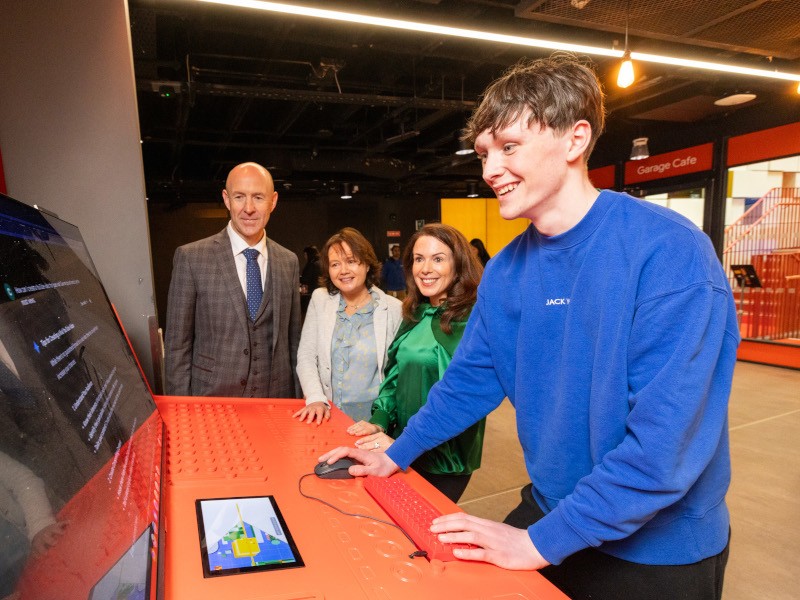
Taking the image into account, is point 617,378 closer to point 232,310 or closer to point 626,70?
point 232,310

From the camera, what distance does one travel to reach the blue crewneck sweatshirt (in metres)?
0.74

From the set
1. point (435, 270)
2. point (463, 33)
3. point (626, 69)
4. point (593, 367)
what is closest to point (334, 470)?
point (593, 367)

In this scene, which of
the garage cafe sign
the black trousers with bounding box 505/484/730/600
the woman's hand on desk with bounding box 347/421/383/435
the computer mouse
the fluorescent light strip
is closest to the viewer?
the black trousers with bounding box 505/484/730/600

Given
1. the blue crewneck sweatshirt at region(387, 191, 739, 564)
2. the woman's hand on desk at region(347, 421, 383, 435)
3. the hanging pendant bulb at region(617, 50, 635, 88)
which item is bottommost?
the woman's hand on desk at region(347, 421, 383, 435)

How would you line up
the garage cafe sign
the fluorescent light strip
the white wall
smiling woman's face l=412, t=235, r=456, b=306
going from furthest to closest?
the garage cafe sign < the fluorescent light strip < smiling woman's face l=412, t=235, r=456, b=306 < the white wall

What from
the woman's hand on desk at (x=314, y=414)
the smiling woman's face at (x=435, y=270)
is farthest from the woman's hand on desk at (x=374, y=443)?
the smiling woman's face at (x=435, y=270)

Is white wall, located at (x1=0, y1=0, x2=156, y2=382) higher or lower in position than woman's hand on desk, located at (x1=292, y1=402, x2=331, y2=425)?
higher

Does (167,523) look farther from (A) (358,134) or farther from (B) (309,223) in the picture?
(B) (309,223)

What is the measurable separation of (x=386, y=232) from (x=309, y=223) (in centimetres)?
248

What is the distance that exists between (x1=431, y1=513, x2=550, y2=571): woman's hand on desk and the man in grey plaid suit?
145 cm

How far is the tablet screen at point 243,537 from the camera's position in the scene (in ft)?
2.16

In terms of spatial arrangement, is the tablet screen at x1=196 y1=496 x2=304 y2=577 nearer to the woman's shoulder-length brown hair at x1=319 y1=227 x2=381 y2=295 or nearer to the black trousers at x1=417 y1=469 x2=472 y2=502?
the black trousers at x1=417 y1=469 x2=472 y2=502

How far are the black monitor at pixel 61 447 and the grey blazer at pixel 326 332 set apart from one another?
1230 mm

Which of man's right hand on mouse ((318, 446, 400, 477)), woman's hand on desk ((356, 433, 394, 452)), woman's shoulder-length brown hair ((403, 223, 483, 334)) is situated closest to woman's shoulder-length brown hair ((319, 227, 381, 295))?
woman's shoulder-length brown hair ((403, 223, 483, 334))
